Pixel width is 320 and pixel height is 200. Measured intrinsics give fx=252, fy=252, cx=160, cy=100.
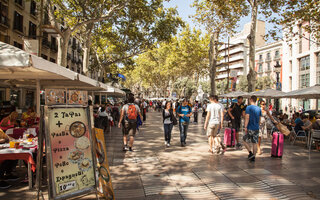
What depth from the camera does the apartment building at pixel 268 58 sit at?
52.3 m

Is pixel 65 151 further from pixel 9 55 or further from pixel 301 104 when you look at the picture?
pixel 301 104

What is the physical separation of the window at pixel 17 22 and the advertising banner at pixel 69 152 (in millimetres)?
20874

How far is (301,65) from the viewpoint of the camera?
31.6 meters

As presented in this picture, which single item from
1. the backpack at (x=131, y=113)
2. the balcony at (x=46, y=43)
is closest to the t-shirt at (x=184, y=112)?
the backpack at (x=131, y=113)

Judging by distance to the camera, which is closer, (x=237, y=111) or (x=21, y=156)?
(x=21, y=156)

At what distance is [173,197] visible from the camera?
13.2 ft

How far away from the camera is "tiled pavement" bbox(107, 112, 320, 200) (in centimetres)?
420

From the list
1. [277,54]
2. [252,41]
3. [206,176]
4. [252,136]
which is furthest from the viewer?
[277,54]

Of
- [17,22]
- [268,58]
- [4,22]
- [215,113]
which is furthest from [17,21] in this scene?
[268,58]

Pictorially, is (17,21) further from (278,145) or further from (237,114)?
(278,145)

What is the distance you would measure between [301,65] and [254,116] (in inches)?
1173

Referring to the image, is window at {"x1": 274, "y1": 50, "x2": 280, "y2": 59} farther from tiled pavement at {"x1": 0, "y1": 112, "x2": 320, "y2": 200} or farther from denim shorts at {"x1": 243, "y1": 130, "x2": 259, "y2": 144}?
denim shorts at {"x1": 243, "y1": 130, "x2": 259, "y2": 144}

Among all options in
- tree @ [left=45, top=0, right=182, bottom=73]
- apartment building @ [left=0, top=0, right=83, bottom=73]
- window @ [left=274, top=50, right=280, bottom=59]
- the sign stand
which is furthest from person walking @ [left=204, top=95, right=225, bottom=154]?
window @ [left=274, top=50, right=280, bottom=59]

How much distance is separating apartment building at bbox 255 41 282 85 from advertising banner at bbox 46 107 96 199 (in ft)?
176
